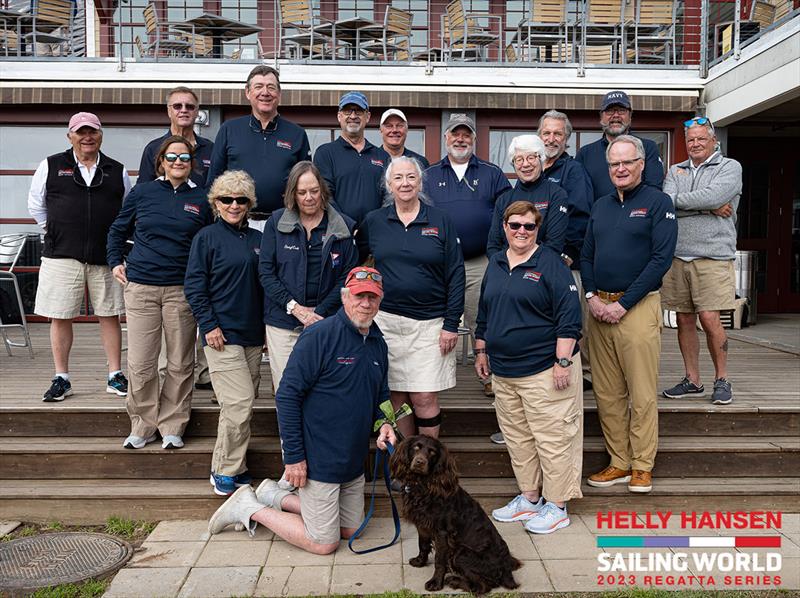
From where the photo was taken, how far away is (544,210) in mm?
4191

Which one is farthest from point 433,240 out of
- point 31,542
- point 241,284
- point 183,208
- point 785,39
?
point 785,39

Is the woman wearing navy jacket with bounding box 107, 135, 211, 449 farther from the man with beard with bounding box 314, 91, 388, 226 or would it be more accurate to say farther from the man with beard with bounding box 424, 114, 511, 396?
the man with beard with bounding box 424, 114, 511, 396

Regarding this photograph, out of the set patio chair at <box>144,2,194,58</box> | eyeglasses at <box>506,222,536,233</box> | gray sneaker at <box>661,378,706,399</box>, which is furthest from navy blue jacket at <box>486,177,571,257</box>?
patio chair at <box>144,2,194,58</box>

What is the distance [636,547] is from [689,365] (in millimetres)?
1767

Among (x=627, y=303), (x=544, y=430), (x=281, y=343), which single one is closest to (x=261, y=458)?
(x=281, y=343)

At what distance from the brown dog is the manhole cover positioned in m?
1.54

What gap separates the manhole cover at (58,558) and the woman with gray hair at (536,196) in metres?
2.65

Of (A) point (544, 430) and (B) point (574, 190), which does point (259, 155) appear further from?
(A) point (544, 430)

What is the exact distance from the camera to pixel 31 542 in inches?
154

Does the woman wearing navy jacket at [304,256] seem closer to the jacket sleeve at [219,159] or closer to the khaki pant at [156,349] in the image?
the khaki pant at [156,349]

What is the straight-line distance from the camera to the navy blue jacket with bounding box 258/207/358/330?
3.94 meters

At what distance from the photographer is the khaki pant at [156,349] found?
4.32 meters

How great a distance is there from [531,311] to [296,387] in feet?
4.20

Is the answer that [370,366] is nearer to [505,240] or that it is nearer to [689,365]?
[505,240]
